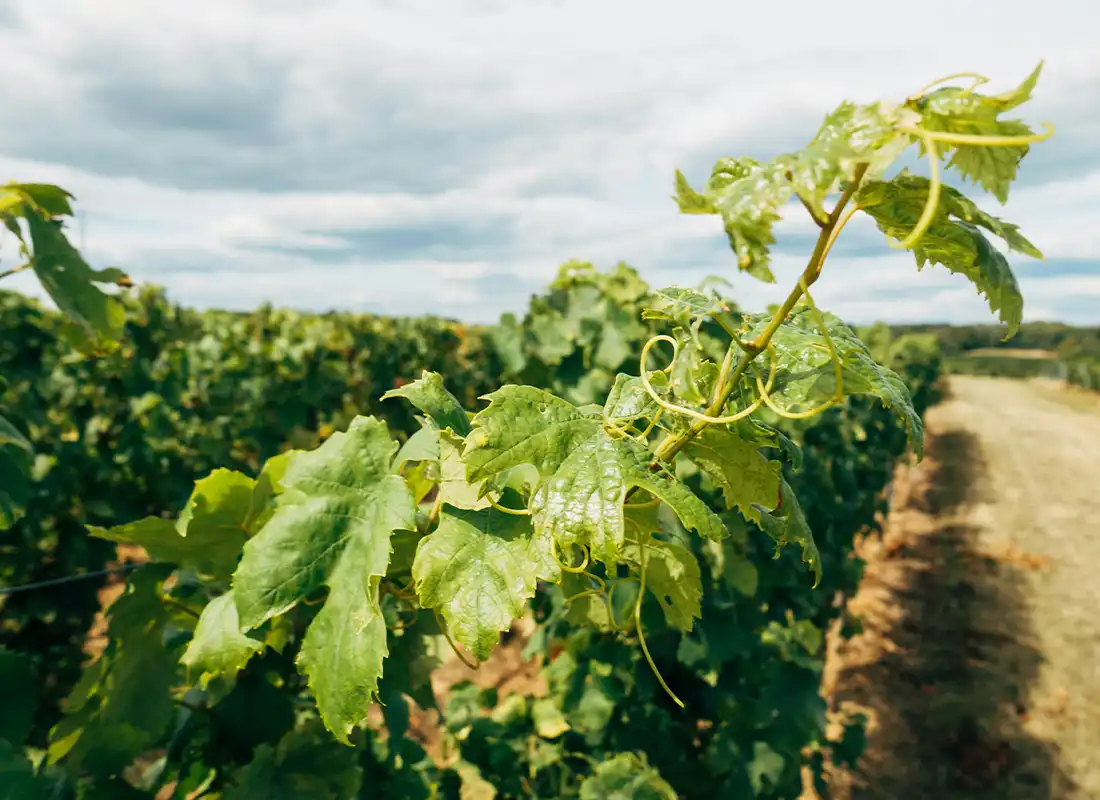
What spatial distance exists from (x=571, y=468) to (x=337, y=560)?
482 mm

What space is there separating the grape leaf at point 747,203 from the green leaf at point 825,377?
0.23 meters

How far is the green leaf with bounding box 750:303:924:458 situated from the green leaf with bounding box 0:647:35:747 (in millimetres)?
1720

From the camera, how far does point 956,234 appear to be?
907mm

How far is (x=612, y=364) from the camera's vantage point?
3.47 meters

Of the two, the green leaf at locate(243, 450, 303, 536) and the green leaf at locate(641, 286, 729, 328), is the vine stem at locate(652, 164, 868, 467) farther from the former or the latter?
the green leaf at locate(243, 450, 303, 536)

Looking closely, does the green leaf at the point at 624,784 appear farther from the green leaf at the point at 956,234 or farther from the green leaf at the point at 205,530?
the green leaf at the point at 956,234

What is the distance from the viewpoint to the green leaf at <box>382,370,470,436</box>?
46.0 inches

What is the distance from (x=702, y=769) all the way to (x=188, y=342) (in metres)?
5.94

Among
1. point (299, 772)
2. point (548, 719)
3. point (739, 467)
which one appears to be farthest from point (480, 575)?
point (548, 719)

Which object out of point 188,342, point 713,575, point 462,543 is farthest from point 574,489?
point 188,342

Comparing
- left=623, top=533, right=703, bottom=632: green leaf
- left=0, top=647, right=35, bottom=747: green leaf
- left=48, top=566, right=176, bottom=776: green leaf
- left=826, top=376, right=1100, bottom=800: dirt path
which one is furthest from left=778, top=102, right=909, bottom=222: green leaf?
left=826, top=376, right=1100, bottom=800: dirt path

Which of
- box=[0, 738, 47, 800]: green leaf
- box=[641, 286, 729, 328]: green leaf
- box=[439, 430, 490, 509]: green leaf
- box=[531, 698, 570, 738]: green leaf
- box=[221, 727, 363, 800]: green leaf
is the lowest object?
box=[531, 698, 570, 738]: green leaf

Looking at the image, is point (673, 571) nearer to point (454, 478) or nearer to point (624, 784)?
point (454, 478)

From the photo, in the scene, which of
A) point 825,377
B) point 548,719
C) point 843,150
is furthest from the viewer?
point 548,719
